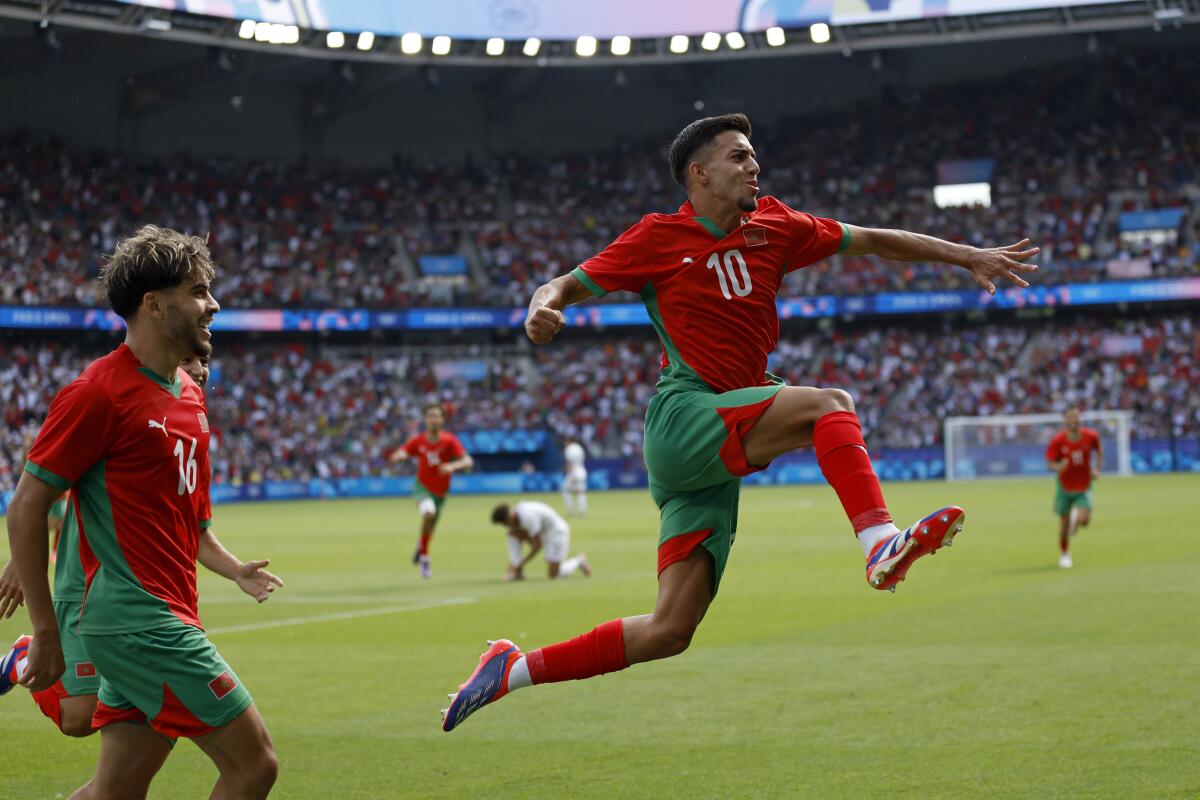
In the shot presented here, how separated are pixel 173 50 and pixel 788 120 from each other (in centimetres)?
2453

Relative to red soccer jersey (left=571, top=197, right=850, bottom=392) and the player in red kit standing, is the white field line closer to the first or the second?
red soccer jersey (left=571, top=197, right=850, bottom=392)

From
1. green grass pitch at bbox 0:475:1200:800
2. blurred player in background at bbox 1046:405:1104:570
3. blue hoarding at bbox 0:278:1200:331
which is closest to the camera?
green grass pitch at bbox 0:475:1200:800

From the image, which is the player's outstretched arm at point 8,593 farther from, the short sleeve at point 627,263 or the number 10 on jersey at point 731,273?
the number 10 on jersey at point 731,273

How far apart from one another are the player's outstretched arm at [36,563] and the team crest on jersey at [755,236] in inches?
124

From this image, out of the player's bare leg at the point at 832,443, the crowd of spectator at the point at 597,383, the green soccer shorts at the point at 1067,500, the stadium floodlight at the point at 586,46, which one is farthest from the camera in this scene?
the stadium floodlight at the point at 586,46

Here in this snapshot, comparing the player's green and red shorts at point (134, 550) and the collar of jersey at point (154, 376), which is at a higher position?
the collar of jersey at point (154, 376)

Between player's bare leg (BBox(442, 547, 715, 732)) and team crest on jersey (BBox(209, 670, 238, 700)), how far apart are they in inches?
61.3

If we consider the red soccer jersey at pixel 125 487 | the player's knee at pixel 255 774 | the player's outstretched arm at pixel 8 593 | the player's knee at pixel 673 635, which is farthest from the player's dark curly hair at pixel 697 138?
the player's outstretched arm at pixel 8 593

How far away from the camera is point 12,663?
5570 mm

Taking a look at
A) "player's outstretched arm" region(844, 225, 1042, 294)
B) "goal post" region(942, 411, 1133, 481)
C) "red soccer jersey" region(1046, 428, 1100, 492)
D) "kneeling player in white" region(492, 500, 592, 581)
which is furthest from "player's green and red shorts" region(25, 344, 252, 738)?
"goal post" region(942, 411, 1133, 481)

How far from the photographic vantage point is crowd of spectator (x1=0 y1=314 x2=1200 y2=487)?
49281 mm

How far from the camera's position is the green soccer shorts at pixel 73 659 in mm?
5270

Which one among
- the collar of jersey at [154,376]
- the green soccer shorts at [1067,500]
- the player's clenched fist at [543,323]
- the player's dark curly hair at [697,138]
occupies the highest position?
the player's dark curly hair at [697,138]

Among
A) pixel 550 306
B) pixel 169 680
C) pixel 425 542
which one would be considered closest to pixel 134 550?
pixel 169 680
